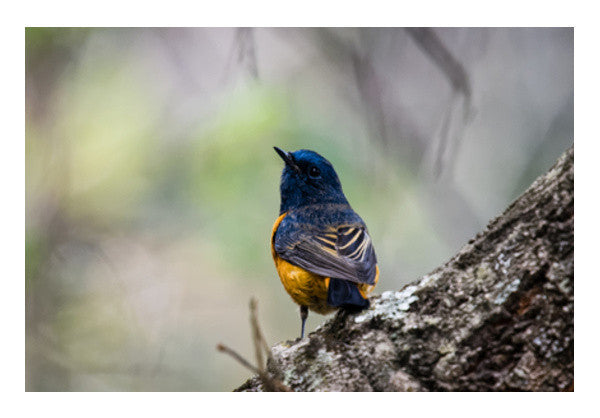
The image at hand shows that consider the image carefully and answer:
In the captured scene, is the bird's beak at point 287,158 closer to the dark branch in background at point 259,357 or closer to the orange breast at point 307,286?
the orange breast at point 307,286

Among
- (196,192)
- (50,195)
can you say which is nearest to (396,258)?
(196,192)

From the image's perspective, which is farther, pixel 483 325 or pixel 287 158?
pixel 287 158

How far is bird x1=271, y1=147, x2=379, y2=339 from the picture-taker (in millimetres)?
2682

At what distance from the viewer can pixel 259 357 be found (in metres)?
1.87

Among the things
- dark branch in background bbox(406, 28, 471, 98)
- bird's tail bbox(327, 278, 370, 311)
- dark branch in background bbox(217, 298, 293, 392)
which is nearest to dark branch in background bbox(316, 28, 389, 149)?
dark branch in background bbox(406, 28, 471, 98)

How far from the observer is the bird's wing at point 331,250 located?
2.71 meters

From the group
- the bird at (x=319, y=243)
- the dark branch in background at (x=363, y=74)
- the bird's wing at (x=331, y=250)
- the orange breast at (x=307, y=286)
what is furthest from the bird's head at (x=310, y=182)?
the orange breast at (x=307, y=286)

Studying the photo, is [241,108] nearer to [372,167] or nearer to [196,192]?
[196,192]

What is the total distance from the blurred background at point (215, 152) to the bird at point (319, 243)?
125 mm

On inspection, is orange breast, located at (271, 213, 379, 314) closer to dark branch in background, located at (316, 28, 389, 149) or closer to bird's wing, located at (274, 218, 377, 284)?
bird's wing, located at (274, 218, 377, 284)

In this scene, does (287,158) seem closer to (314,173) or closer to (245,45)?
(314,173)

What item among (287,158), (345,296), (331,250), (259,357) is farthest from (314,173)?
(259,357)

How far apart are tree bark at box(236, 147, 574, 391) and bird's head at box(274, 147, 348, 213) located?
1.12 meters

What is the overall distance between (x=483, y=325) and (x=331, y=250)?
92cm
